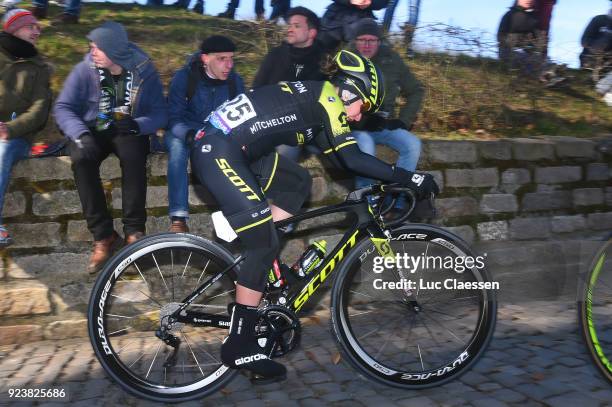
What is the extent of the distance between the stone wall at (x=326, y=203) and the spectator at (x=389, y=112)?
212 mm

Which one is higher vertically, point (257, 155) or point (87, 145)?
point (257, 155)

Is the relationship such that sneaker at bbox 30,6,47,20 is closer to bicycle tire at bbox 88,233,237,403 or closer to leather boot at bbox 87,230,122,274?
leather boot at bbox 87,230,122,274

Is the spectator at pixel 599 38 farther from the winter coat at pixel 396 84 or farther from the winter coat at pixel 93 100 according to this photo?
the winter coat at pixel 93 100

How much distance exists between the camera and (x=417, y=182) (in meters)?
3.59

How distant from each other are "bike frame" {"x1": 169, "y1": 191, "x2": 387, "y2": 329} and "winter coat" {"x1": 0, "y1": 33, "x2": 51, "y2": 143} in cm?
224

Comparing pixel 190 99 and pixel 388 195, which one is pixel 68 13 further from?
pixel 388 195

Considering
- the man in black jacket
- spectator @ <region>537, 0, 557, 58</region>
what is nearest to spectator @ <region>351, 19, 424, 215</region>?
the man in black jacket

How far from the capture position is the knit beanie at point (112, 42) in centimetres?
472

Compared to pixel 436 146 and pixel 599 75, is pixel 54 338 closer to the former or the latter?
pixel 436 146

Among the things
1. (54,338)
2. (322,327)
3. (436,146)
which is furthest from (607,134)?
(54,338)

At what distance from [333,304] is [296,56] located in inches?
114

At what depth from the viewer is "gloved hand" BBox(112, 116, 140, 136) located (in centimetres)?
474

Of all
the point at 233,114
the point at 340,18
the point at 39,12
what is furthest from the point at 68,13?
the point at 233,114

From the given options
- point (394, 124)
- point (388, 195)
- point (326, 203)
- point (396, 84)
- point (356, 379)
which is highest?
point (396, 84)
